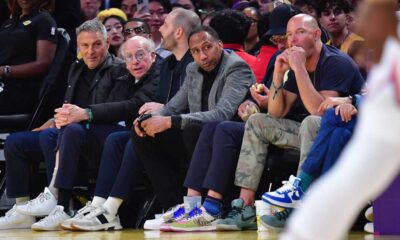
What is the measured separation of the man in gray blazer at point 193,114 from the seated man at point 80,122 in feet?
1.95

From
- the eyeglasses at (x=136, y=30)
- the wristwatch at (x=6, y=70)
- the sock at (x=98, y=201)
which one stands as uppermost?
the eyeglasses at (x=136, y=30)

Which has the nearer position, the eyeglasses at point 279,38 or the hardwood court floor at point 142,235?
the hardwood court floor at point 142,235

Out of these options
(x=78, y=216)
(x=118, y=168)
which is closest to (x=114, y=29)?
(x=118, y=168)

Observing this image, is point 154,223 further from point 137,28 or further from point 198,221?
point 137,28

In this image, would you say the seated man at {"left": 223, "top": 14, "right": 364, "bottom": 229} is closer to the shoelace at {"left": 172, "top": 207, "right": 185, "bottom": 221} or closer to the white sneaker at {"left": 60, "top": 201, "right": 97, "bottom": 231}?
the shoelace at {"left": 172, "top": 207, "right": 185, "bottom": 221}

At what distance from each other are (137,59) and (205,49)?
90 centimetres

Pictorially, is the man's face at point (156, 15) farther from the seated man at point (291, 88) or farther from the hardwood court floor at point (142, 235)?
the seated man at point (291, 88)

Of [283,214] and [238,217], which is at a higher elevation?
[283,214]

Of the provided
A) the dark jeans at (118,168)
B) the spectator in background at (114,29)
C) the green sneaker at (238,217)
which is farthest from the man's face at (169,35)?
the green sneaker at (238,217)

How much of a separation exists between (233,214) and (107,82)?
210 centimetres

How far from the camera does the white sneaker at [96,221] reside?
7457 millimetres

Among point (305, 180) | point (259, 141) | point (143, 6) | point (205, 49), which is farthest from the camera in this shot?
point (143, 6)

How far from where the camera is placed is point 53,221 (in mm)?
7699

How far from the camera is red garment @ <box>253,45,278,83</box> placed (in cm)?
771
